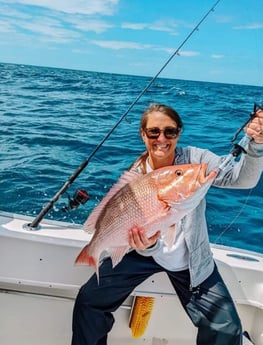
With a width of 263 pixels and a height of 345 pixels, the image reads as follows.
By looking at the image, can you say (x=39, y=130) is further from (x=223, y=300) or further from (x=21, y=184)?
(x=223, y=300)

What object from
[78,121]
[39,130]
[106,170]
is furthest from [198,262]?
[78,121]

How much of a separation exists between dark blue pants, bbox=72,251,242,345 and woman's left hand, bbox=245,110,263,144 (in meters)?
0.79

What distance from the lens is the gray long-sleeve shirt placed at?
6.86 ft

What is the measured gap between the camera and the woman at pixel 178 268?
2168 mm

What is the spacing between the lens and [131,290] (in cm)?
238

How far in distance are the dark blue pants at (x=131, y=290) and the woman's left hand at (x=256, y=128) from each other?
79cm

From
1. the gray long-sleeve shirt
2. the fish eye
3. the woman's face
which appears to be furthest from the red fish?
the woman's face

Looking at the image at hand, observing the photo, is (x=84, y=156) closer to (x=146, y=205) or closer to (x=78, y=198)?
(x=78, y=198)

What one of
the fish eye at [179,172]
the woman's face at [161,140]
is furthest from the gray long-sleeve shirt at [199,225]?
the fish eye at [179,172]

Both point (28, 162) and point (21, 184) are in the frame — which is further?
point (28, 162)

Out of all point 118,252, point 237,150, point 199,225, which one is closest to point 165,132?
point 237,150

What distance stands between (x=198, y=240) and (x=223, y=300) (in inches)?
13.4

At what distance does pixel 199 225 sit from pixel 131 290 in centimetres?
55

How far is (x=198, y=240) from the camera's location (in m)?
2.19
